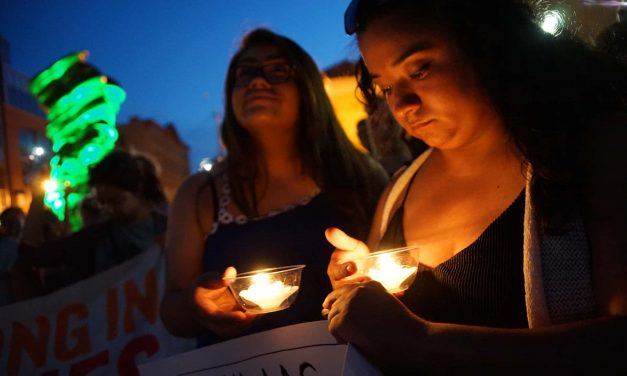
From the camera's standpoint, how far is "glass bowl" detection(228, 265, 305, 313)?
1793mm

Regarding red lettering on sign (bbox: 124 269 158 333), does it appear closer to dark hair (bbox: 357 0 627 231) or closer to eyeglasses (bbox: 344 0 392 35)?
eyeglasses (bbox: 344 0 392 35)

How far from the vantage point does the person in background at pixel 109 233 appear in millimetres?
4738

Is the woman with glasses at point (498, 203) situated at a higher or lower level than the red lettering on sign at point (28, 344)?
lower

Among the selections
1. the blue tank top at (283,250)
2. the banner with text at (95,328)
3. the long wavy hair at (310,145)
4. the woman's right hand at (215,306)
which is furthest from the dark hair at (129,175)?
the woman's right hand at (215,306)

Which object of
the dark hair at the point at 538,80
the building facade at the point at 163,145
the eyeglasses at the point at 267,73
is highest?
the building facade at the point at 163,145

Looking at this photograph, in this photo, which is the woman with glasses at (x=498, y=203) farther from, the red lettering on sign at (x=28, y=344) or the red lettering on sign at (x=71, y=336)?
the red lettering on sign at (x=28, y=344)

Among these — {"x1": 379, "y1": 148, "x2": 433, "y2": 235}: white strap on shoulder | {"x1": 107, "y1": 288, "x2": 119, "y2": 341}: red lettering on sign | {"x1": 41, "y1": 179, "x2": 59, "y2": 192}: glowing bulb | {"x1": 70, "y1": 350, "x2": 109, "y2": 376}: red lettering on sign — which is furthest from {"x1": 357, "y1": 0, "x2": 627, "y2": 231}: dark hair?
{"x1": 41, "y1": 179, "x2": 59, "y2": 192}: glowing bulb

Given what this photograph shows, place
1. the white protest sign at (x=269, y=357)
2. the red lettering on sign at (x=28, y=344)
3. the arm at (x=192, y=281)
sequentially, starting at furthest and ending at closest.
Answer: the red lettering on sign at (x=28, y=344), the arm at (x=192, y=281), the white protest sign at (x=269, y=357)

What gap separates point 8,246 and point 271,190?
567 centimetres

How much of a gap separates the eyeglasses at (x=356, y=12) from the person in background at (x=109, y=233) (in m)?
3.14

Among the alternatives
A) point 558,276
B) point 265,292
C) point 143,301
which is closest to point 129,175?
point 143,301

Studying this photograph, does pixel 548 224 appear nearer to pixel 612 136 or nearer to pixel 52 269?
pixel 612 136

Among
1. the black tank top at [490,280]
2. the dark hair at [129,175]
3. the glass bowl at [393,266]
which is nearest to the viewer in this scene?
the black tank top at [490,280]

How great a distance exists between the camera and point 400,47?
1.77 metres
